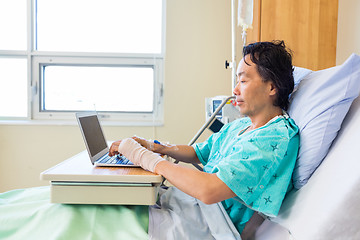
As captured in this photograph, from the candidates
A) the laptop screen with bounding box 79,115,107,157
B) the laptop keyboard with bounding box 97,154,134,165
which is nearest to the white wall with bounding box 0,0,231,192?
the laptop screen with bounding box 79,115,107,157

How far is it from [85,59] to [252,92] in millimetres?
1995

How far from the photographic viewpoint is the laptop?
1235 millimetres

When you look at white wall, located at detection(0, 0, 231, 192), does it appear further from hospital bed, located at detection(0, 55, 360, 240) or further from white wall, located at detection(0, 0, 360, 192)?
hospital bed, located at detection(0, 55, 360, 240)

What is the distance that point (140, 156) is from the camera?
1139 millimetres

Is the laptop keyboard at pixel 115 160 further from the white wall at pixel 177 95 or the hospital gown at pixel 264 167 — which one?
the white wall at pixel 177 95

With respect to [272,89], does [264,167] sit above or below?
below

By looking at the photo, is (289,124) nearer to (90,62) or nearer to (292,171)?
(292,171)

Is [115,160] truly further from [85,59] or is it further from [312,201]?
[85,59]

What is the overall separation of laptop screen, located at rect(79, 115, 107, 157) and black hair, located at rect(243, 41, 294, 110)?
0.70m

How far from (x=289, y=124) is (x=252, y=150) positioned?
0.21 m

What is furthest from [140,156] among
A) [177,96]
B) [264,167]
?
[177,96]

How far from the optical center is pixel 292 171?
989 millimetres

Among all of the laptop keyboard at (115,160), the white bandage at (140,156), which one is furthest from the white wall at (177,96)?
the white bandage at (140,156)

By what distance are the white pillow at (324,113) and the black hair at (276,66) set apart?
0.31ft
